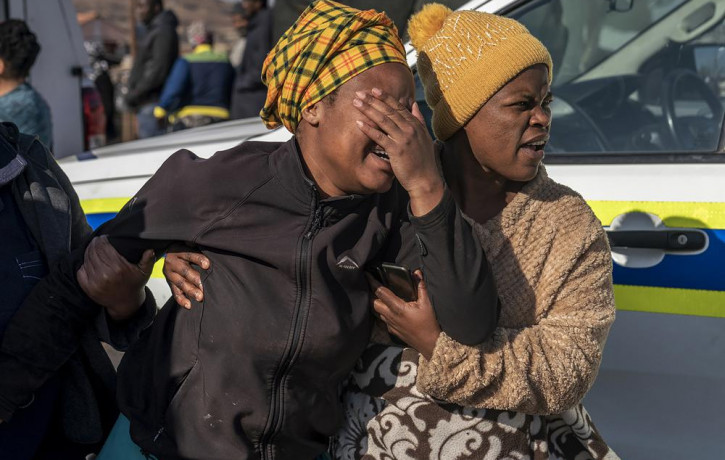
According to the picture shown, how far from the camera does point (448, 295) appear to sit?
5.49ft

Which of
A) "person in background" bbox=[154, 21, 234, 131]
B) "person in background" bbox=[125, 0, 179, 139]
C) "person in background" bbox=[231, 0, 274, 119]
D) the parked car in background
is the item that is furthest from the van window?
"person in background" bbox=[125, 0, 179, 139]

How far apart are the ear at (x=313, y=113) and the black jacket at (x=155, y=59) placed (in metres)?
6.86

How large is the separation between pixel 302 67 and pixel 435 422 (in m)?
0.80

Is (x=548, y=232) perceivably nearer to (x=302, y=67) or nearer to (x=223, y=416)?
(x=302, y=67)

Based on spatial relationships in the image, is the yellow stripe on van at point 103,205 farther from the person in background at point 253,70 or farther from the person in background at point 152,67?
the person in background at point 152,67

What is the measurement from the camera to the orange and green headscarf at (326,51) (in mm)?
1721

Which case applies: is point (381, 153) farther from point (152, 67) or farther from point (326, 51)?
point (152, 67)

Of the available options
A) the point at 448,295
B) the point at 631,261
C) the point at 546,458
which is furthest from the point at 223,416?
the point at 631,261

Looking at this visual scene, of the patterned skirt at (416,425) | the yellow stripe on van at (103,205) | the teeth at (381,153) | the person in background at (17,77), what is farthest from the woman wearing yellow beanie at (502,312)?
the person in background at (17,77)

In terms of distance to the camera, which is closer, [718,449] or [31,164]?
[31,164]

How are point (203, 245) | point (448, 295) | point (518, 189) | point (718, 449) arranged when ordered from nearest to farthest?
1. point (448, 295)
2. point (203, 245)
3. point (518, 189)
4. point (718, 449)

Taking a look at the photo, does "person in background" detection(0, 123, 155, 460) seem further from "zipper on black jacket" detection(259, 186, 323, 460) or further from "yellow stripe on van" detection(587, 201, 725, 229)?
"yellow stripe on van" detection(587, 201, 725, 229)

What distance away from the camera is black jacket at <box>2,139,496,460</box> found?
174 cm

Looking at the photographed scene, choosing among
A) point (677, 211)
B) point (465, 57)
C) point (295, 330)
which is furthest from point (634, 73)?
point (295, 330)
